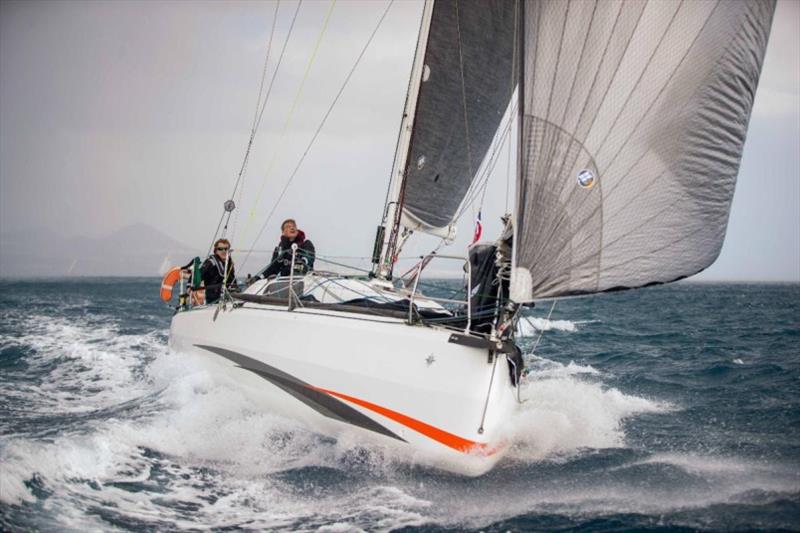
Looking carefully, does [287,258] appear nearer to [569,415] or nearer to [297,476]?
[297,476]

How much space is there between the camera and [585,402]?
307 inches

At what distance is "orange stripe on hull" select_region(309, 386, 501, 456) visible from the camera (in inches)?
198

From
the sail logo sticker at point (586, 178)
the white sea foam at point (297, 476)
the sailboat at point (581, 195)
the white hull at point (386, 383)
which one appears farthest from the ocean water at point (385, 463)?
the sail logo sticker at point (586, 178)

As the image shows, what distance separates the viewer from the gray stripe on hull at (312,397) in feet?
18.3

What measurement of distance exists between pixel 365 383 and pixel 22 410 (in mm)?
5013

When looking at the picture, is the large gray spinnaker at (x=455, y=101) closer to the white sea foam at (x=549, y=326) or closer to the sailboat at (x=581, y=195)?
the sailboat at (x=581, y=195)

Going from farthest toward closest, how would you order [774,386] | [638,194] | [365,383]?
[774,386], [365,383], [638,194]

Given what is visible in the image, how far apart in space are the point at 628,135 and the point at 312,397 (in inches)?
143

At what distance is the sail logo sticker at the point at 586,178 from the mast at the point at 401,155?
3537 millimetres

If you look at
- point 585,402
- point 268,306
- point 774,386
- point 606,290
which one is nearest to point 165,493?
point 268,306

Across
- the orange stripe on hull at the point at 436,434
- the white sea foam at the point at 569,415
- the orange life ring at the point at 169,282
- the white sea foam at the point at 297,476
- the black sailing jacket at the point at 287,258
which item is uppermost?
the black sailing jacket at the point at 287,258

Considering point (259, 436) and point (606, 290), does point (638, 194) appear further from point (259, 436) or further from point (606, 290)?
point (259, 436)

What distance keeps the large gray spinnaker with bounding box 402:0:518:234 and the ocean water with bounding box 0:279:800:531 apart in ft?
10.0

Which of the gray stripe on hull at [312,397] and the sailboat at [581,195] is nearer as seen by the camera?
the sailboat at [581,195]
